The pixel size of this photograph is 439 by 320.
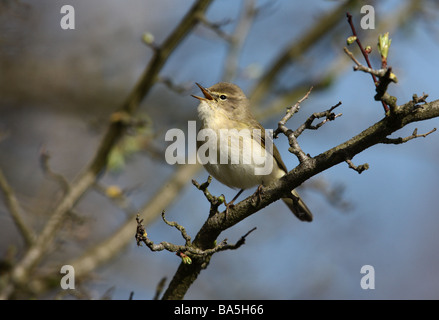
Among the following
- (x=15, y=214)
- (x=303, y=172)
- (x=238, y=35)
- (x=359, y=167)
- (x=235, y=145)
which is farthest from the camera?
(x=238, y=35)

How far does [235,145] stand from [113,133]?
1.35 meters

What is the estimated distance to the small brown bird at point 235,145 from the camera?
14.7 feet

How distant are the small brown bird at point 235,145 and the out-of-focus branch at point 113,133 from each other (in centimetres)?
50

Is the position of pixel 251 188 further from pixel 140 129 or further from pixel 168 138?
pixel 168 138

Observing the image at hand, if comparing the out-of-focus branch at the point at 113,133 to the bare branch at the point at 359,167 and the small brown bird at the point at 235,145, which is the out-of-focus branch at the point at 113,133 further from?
the bare branch at the point at 359,167

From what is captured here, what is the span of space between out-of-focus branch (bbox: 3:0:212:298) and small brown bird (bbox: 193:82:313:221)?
497mm

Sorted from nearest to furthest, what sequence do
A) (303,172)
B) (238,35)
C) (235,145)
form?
(303,172), (235,145), (238,35)

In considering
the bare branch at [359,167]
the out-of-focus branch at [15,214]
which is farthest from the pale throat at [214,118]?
the bare branch at [359,167]

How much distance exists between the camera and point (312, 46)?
26.8ft

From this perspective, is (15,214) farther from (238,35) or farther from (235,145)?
(238,35)

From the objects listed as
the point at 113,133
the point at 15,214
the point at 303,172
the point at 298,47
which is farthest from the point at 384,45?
the point at 298,47

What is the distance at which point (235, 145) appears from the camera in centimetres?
450
